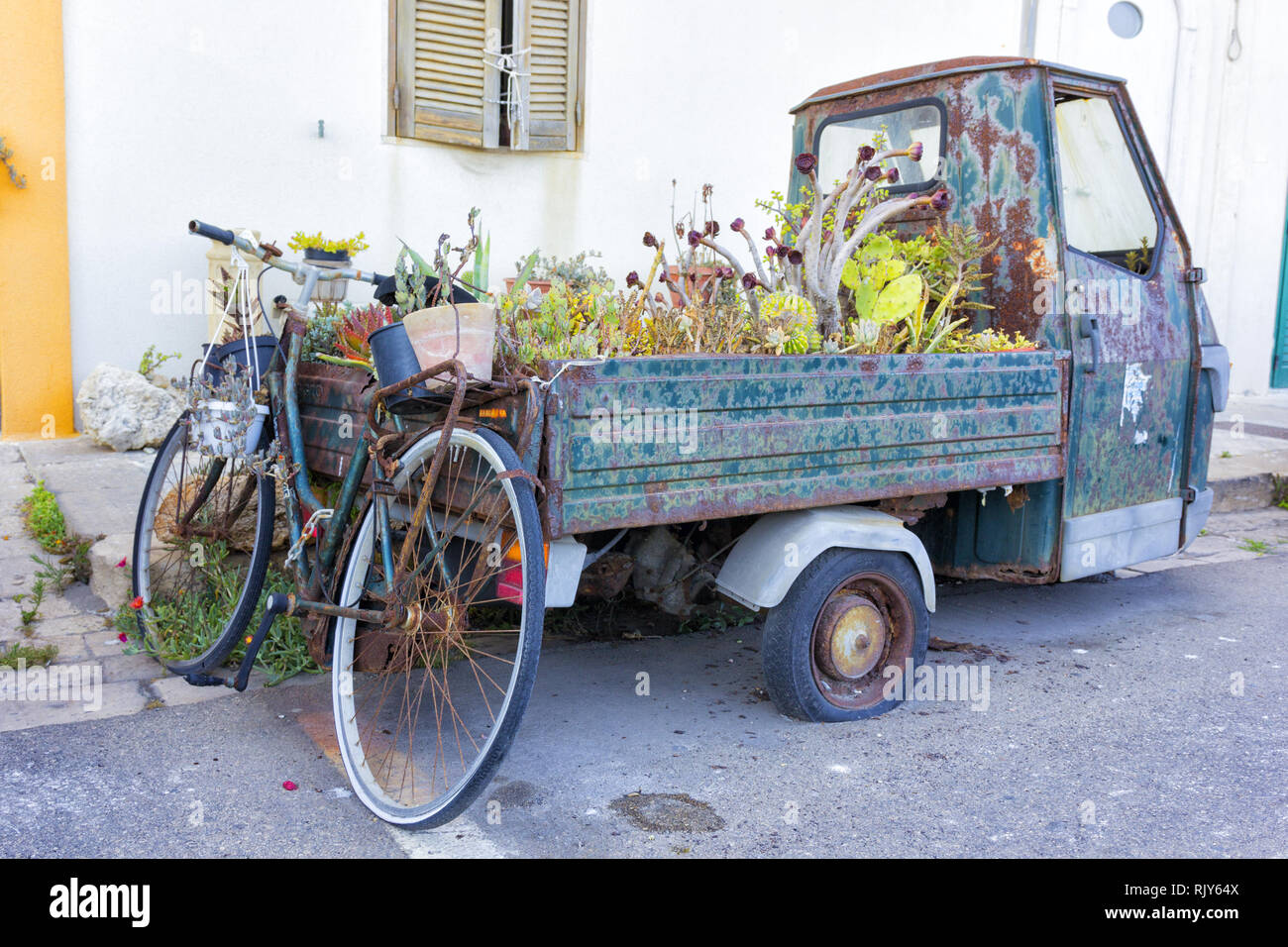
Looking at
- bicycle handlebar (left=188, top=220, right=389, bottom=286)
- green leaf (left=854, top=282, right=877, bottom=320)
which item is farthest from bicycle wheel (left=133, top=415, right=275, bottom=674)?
green leaf (left=854, top=282, right=877, bottom=320)

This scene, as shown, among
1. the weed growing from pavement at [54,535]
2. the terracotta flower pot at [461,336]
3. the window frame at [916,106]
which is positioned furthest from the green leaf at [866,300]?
the weed growing from pavement at [54,535]

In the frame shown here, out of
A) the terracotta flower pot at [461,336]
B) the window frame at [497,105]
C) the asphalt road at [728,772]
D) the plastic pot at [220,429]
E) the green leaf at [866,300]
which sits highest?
the window frame at [497,105]

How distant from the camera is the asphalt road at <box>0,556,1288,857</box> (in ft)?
9.29

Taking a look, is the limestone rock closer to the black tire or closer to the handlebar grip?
the handlebar grip

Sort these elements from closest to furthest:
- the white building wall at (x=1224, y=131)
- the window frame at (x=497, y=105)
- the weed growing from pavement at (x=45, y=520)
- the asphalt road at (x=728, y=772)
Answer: the asphalt road at (x=728, y=772), the weed growing from pavement at (x=45, y=520), the window frame at (x=497, y=105), the white building wall at (x=1224, y=131)

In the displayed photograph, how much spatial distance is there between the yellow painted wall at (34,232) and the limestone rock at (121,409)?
0.25m

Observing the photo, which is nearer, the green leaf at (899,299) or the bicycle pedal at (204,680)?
the bicycle pedal at (204,680)

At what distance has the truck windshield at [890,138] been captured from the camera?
14.6ft

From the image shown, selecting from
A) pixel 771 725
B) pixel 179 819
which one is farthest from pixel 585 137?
pixel 179 819

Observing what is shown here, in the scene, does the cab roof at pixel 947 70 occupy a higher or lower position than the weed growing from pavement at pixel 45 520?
higher

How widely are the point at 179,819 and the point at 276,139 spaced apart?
496cm

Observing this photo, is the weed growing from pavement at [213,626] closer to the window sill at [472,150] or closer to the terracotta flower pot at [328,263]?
the terracotta flower pot at [328,263]

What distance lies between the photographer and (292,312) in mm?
3529
